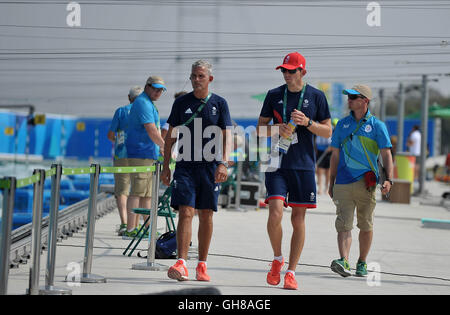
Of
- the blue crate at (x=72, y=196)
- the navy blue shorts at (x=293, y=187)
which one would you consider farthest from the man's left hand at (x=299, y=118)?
the blue crate at (x=72, y=196)

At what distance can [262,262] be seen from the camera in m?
8.98

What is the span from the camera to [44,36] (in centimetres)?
1433

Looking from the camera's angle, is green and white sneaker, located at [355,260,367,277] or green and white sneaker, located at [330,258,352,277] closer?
green and white sneaker, located at [330,258,352,277]

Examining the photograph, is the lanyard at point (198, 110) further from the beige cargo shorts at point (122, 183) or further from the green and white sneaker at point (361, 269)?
the beige cargo shorts at point (122, 183)

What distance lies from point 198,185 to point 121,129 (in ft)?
12.2

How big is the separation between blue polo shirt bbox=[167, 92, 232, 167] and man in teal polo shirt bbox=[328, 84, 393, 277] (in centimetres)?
157

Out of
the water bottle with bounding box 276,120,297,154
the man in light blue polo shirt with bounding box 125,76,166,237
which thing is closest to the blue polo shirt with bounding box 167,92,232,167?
the water bottle with bounding box 276,120,297,154

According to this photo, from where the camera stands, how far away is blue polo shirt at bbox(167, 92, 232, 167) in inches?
282

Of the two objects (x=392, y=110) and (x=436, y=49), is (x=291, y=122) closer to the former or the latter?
(x=436, y=49)

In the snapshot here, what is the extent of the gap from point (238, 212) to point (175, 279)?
30.3ft

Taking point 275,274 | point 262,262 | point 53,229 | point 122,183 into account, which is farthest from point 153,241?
point 122,183

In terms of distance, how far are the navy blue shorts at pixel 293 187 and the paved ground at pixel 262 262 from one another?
2.49 feet

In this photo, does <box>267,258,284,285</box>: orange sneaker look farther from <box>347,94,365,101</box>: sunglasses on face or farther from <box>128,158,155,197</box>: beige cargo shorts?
<box>128,158,155,197</box>: beige cargo shorts

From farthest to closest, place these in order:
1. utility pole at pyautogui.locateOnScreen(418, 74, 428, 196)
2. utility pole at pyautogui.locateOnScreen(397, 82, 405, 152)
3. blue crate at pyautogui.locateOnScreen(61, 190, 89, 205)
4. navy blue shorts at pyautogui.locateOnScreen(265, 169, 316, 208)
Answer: utility pole at pyautogui.locateOnScreen(397, 82, 405, 152) < utility pole at pyautogui.locateOnScreen(418, 74, 428, 196) < blue crate at pyautogui.locateOnScreen(61, 190, 89, 205) < navy blue shorts at pyautogui.locateOnScreen(265, 169, 316, 208)
